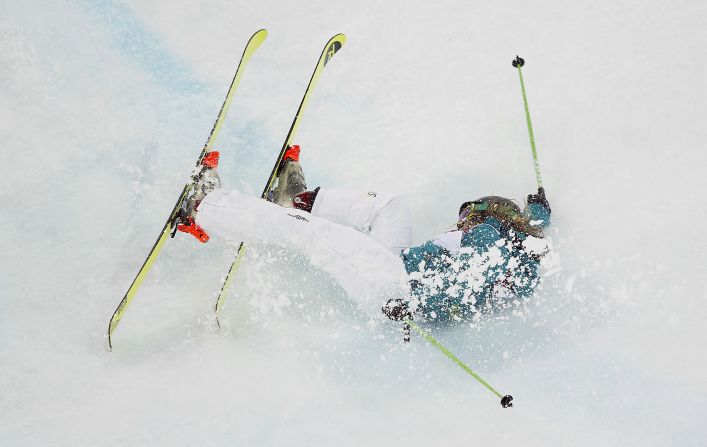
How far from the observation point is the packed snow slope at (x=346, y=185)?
2283 mm

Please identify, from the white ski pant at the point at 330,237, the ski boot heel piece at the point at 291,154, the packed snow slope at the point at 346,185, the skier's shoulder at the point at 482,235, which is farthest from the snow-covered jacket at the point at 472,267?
the ski boot heel piece at the point at 291,154

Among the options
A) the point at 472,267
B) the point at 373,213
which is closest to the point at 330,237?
the point at 373,213

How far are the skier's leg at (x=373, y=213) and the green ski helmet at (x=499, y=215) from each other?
27 centimetres

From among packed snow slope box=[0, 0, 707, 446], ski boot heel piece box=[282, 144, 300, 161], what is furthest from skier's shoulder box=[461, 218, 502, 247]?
ski boot heel piece box=[282, 144, 300, 161]

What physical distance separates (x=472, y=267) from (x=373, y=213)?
20.3 inches

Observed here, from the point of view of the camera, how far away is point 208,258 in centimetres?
315

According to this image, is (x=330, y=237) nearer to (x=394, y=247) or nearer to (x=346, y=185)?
(x=394, y=247)

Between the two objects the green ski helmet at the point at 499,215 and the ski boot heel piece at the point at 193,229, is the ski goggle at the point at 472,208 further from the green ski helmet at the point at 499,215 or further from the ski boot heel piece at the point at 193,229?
the ski boot heel piece at the point at 193,229

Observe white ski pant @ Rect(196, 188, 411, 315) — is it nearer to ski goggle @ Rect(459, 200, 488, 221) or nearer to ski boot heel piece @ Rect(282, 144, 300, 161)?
ski goggle @ Rect(459, 200, 488, 221)

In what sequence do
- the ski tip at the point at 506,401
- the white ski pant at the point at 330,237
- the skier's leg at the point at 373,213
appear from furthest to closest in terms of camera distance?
the skier's leg at the point at 373,213, the white ski pant at the point at 330,237, the ski tip at the point at 506,401

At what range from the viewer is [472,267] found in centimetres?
232

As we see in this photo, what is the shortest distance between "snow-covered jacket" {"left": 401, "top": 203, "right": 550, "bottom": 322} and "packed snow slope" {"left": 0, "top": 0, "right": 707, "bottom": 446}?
0.27 meters

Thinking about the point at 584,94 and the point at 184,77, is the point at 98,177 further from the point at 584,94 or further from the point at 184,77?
the point at 584,94

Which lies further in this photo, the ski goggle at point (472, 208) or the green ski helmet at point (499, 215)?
the ski goggle at point (472, 208)
